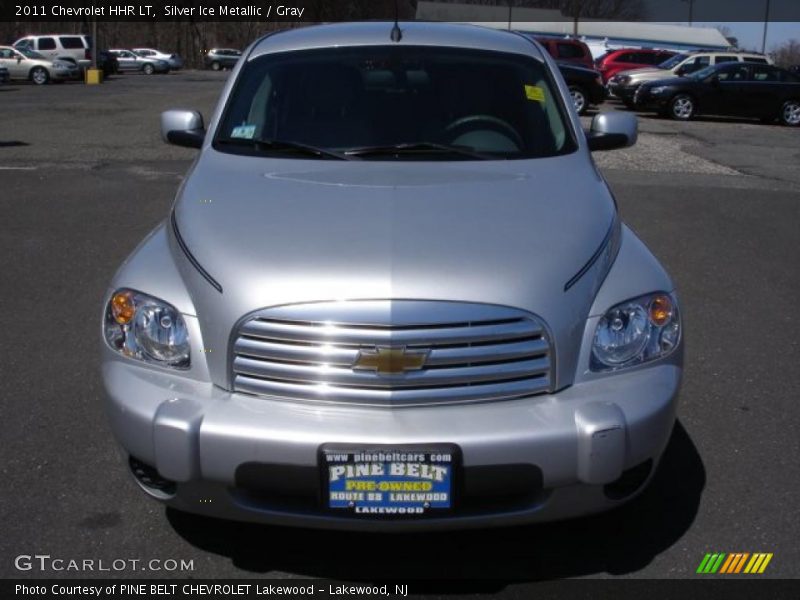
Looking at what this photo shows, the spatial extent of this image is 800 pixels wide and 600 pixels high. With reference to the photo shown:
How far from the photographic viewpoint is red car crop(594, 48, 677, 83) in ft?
98.8

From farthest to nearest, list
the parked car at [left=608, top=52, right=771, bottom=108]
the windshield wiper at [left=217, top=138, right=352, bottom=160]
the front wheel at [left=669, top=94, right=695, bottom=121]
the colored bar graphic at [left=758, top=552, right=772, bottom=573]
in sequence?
the parked car at [left=608, top=52, right=771, bottom=108], the front wheel at [left=669, top=94, right=695, bottom=121], the windshield wiper at [left=217, top=138, right=352, bottom=160], the colored bar graphic at [left=758, top=552, right=772, bottom=573]

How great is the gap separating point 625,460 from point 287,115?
2302 mm

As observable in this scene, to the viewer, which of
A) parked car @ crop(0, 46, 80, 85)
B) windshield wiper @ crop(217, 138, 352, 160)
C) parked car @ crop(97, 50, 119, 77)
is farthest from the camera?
parked car @ crop(97, 50, 119, 77)

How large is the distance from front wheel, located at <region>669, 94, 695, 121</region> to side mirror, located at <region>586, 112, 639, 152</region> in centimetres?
1847

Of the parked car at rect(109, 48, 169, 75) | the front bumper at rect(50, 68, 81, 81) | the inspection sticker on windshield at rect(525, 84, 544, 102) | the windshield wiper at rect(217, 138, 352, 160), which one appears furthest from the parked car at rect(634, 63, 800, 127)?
the parked car at rect(109, 48, 169, 75)

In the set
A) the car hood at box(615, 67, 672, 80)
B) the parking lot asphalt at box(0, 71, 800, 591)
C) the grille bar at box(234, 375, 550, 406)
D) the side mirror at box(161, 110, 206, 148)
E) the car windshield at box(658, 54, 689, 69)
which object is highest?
the side mirror at box(161, 110, 206, 148)

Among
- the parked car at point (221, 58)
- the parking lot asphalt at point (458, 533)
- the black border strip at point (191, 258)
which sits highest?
the black border strip at point (191, 258)

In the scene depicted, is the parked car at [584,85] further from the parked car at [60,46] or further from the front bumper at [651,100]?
the parked car at [60,46]

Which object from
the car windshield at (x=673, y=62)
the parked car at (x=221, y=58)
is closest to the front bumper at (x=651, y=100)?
the car windshield at (x=673, y=62)

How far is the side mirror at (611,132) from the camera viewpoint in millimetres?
A: 4738

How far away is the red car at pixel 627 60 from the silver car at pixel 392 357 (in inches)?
1107

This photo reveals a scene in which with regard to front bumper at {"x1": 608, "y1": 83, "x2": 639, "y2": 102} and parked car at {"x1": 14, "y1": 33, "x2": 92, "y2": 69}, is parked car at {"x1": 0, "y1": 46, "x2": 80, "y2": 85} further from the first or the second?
front bumper at {"x1": 608, "y1": 83, "x2": 639, "y2": 102}

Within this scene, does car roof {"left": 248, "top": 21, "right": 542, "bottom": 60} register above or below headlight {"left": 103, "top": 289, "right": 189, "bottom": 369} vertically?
above

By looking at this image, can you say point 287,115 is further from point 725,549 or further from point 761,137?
point 761,137
